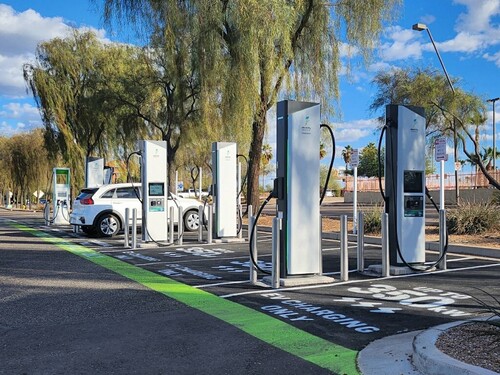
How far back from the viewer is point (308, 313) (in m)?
6.26

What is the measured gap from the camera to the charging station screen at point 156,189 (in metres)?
13.6

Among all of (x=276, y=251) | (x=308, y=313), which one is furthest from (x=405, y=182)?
(x=308, y=313)

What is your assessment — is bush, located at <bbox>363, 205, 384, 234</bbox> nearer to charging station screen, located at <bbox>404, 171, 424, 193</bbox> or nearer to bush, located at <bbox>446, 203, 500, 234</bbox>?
bush, located at <bbox>446, 203, 500, 234</bbox>

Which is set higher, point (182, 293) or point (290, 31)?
point (290, 31)

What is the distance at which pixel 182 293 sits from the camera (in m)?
7.57

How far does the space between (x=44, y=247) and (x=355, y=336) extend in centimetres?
1093

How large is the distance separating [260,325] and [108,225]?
11338mm

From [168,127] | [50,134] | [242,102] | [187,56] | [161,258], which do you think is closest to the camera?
[161,258]

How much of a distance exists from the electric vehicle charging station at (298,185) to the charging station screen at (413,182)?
75.5 inches

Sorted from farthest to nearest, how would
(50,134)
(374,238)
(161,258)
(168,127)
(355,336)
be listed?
(50,134) → (168,127) → (374,238) → (161,258) → (355,336)

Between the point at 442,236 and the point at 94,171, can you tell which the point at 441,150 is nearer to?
the point at 442,236

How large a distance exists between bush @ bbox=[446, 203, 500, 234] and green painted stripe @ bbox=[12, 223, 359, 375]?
8.90m

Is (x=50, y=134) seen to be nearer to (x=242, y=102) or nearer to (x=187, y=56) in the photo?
(x=187, y=56)

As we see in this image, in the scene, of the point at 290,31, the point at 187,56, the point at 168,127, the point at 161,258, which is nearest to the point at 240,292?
the point at 161,258
